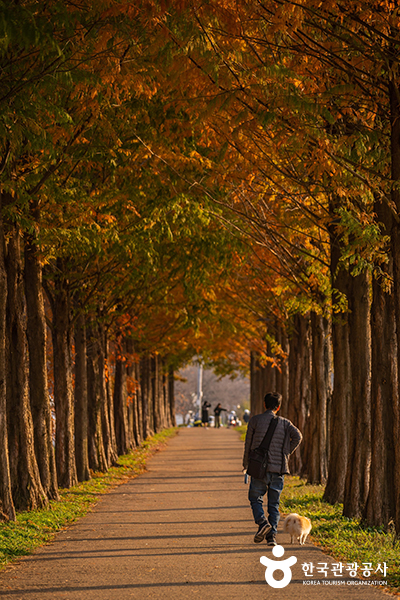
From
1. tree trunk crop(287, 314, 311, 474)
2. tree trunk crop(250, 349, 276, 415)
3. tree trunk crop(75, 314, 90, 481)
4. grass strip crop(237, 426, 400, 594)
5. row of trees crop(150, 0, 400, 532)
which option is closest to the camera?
row of trees crop(150, 0, 400, 532)

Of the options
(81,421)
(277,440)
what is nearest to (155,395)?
(81,421)

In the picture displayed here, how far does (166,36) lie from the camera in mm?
7359

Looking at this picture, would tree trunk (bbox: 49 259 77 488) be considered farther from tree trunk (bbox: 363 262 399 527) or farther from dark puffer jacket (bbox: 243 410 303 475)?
tree trunk (bbox: 363 262 399 527)

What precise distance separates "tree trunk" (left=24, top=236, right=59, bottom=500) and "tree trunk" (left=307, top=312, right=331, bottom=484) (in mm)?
6588

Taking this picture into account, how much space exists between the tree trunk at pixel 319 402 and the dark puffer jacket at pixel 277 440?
8.00 metres

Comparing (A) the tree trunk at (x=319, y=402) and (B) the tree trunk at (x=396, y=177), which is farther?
(A) the tree trunk at (x=319, y=402)

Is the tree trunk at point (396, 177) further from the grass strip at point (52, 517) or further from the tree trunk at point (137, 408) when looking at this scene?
Answer: the tree trunk at point (137, 408)

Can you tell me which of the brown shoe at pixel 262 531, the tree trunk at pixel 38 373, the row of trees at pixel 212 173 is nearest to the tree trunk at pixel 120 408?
the row of trees at pixel 212 173

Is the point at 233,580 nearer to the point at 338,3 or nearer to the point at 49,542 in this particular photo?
the point at 49,542

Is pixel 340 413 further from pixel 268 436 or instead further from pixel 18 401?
pixel 18 401

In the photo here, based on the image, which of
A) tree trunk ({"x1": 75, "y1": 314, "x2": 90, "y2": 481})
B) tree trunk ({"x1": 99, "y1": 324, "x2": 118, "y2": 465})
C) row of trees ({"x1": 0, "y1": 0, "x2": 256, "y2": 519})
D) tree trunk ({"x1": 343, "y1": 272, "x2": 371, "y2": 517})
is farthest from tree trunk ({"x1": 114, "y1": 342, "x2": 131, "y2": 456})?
tree trunk ({"x1": 343, "y1": 272, "x2": 371, "y2": 517})

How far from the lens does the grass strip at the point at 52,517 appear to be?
32.4ft

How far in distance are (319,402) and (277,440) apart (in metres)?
8.16

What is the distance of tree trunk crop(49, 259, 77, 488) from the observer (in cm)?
1708
